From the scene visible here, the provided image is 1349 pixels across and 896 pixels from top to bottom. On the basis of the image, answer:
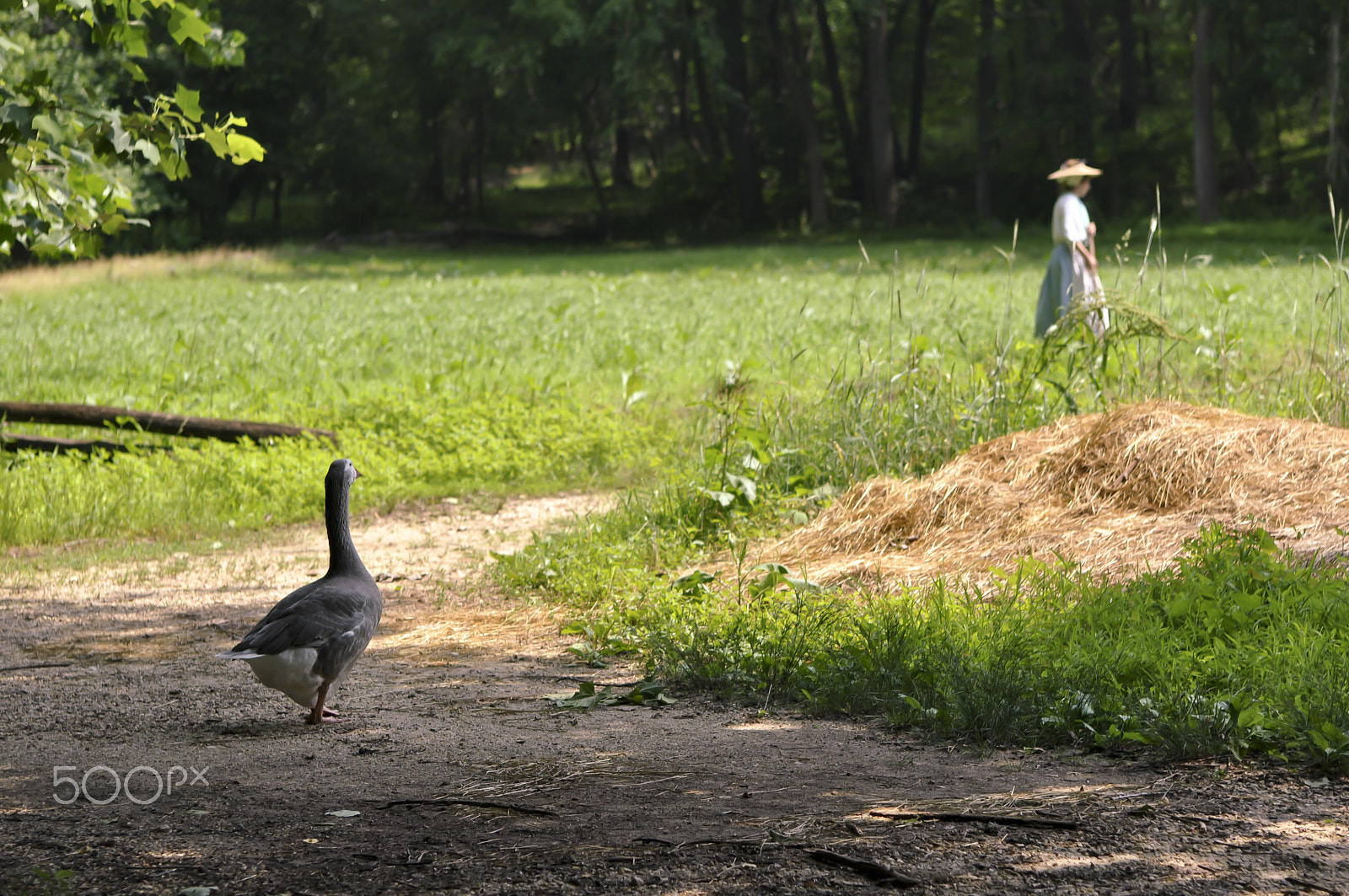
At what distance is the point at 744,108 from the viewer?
144ft

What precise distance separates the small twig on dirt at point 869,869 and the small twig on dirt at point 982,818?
0.39m

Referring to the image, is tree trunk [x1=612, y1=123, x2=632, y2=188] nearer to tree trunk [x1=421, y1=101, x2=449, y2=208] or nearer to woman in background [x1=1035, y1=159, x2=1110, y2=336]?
tree trunk [x1=421, y1=101, x2=449, y2=208]

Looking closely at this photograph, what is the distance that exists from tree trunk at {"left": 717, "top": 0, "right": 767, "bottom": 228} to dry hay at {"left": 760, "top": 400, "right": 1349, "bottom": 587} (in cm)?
→ 3750

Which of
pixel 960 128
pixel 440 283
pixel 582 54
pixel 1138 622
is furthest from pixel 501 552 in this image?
pixel 960 128

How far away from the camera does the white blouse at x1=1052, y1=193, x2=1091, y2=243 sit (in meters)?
12.2

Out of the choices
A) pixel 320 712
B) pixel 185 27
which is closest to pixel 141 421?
pixel 185 27

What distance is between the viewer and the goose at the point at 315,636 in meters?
4.59

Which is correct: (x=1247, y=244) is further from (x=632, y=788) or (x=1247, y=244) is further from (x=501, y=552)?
(x=632, y=788)

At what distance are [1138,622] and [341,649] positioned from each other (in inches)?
132

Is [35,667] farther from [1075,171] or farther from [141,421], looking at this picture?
[1075,171]

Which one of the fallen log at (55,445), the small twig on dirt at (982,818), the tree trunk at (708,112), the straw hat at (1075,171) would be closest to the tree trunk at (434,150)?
the tree trunk at (708,112)

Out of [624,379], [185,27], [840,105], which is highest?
[840,105]

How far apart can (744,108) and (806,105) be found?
2.20 meters

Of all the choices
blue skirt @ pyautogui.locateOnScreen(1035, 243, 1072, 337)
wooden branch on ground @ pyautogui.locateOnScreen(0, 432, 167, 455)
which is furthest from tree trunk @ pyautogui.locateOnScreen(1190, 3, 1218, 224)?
wooden branch on ground @ pyautogui.locateOnScreen(0, 432, 167, 455)
